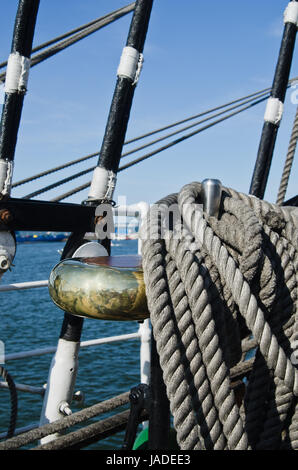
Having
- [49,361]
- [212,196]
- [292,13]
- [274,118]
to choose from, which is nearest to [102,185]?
[212,196]

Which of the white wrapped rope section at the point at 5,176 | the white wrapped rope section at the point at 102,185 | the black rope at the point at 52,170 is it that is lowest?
the white wrapped rope section at the point at 5,176

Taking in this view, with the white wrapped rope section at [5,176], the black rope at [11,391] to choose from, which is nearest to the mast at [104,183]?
the black rope at [11,391]

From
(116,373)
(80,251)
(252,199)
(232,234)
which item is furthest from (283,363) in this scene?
(116,373)

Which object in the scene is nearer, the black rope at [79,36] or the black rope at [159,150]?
the black rope at [159,150]

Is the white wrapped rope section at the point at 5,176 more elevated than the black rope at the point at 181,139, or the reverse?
the black rope at the point at 181,139

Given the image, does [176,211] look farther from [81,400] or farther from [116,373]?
[116,373]

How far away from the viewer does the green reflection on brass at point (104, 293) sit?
39.6 inches

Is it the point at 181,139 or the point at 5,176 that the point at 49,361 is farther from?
the point at 5,176

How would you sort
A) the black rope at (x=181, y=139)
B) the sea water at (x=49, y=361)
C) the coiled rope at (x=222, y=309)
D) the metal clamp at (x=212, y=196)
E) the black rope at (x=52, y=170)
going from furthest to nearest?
1. the sea water at (x=49, y=361)
2. the black rope at (x=181, y=139)
3. the black rope at (x=52, y=170)
4. the metal clamp at (x=212, y=196)
5. the coiled rope at (x=222, y=309)

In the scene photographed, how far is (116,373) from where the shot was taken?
10.7 m

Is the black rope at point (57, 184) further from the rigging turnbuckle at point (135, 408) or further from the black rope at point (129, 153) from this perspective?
the rigging turnbuckle at point (135, 408)

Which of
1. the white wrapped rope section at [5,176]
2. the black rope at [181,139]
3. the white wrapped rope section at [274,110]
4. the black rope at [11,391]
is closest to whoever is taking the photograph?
the white wrapped rope section at [5,176]

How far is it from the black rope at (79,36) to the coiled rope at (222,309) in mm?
2312

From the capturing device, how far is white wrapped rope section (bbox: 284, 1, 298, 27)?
373 centimetres
